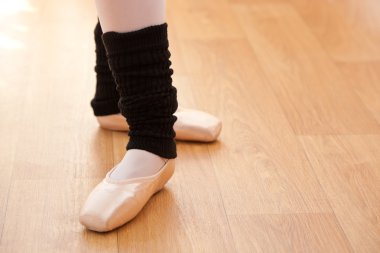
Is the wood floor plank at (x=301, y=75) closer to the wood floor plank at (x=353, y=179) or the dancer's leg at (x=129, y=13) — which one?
the wood floor plank at (x=353, y=179)

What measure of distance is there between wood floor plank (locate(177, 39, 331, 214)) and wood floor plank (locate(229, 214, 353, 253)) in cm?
2

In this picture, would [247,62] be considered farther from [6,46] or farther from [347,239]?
[347,239]

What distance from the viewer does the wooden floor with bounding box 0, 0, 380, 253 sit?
123 cm

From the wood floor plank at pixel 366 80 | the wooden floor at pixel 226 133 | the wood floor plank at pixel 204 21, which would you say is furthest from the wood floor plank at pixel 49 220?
the wood floor plank at pixel 204 21

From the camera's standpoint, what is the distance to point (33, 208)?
128cm

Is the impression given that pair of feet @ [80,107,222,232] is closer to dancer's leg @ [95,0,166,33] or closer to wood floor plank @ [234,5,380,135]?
dancer's leg @ [95,0,166,33]

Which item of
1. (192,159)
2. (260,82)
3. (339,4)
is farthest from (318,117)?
(339,4)

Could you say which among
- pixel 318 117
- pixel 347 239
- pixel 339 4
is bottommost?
pixel 339 4

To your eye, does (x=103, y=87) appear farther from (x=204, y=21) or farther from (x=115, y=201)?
(x=204, y=21)

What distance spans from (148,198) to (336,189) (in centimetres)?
33

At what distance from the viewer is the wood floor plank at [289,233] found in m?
1.19

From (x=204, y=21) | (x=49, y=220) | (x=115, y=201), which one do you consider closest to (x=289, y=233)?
(x=115, y=201)

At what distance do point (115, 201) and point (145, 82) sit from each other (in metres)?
0.19

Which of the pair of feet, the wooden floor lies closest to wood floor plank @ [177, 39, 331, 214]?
the wooden floor
